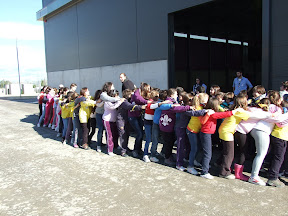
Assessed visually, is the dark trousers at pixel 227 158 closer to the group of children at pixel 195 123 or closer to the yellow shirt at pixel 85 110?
the group of children at pixel 195 123

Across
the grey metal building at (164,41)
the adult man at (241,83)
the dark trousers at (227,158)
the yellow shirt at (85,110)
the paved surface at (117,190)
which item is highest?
the grey metal building at (164,41)

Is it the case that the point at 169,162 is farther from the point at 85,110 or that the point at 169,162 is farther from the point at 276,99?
the point at 85,110

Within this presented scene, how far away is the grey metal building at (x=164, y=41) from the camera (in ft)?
24.2

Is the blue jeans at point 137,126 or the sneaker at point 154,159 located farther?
the blue jeans at point 137,126

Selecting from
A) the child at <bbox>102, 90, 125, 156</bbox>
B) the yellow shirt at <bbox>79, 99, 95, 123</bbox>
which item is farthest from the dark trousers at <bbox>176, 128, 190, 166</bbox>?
the yellow shirt at <bbox>79, 99, 95, 123</bbox>

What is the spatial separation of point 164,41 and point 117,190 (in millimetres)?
7856

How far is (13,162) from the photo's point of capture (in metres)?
5.75

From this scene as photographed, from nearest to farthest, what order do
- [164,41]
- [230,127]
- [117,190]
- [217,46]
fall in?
[117,190] < [230,127] < [164,41] < [217,46]

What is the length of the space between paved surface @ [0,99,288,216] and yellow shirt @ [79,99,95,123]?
1.10 m

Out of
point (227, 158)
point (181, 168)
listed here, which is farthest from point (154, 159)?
point (227, 158)

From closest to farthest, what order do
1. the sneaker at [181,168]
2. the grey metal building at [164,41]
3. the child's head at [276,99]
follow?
the child's head at [276,99], the sneaker at [181,168], the grey metal building at [164,41]

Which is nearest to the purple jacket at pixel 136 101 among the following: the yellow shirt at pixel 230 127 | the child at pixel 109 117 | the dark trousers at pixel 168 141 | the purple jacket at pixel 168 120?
the child at pixel 109 117

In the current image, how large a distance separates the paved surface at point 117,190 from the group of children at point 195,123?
1.13 feet

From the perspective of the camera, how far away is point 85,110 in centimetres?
668
